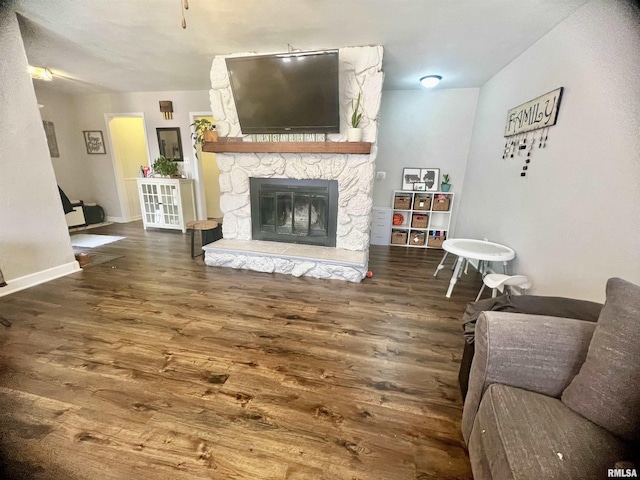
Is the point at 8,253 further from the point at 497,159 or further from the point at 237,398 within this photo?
the point at 497,159

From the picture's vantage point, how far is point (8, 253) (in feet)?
7.93

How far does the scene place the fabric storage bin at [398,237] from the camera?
4.17 m

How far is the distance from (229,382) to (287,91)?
2563 mm

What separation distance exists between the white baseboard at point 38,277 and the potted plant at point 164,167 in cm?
221

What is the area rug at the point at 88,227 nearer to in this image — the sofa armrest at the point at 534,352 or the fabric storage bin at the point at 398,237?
the fabric storage bin at the point at 398,237

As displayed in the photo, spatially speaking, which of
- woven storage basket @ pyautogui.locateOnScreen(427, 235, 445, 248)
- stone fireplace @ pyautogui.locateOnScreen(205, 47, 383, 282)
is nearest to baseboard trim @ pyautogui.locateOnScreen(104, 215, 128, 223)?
Result: stone fireplace @ pyautogui.locateOnScreen(205, 47, 383, 282)

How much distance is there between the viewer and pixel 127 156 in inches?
207

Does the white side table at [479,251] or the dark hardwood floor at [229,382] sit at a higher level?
the white side table at [479,251]

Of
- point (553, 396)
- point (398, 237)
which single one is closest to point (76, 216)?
point (398, 237)

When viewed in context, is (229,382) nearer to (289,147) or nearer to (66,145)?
(289,147)

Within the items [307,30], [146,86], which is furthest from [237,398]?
[146,86]

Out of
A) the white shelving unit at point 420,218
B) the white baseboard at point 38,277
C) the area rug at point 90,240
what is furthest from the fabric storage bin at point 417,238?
the area rug at point 90,240

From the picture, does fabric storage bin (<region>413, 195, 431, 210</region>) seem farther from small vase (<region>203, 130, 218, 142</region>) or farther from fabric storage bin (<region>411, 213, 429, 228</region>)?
small vase (<region>203, 130, 218, 142</region>)

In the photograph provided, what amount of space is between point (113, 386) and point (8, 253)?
2.14m
